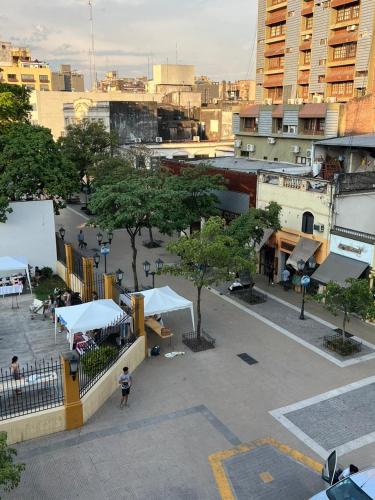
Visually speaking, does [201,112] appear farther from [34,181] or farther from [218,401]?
→ [218,401]

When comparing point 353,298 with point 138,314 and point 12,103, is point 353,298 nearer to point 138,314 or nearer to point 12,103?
point 138,314

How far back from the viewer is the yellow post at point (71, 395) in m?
12.8

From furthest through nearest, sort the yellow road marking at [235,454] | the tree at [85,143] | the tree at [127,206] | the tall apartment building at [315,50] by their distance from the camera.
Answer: the tree at [85,143], the tall apartment building at [315,50], the tree at [127,206], the yellow road marking at [235,454]

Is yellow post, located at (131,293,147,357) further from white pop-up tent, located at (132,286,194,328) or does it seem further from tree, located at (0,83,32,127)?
tree, located at (0,83,32,127)

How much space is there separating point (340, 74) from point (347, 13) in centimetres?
490

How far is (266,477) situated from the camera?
37.4 feet

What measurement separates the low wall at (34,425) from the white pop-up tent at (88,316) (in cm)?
387

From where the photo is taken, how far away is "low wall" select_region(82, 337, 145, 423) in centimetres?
1380

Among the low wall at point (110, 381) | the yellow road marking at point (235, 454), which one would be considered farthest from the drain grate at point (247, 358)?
the yellow road marking at point (235, 454)

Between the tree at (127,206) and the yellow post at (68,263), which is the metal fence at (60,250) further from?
the tree at (127,206)

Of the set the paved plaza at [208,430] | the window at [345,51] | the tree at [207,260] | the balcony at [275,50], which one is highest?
the balcony at [275,50]

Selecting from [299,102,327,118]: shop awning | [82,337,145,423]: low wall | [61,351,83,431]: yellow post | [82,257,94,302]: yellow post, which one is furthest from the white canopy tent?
[299,102,327,118]: shop awning

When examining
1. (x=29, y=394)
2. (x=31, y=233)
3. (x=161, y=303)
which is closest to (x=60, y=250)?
(x=31, y=233)

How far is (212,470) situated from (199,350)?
6.67 meters
